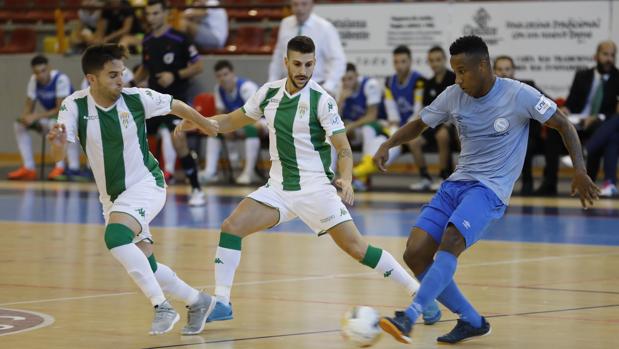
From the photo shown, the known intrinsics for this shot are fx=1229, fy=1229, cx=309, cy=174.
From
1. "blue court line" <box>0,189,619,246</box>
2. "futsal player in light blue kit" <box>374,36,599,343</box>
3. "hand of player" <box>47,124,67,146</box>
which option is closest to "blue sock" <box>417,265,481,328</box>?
"futsal player in light blue kit" <box>374,36,599,343</box>

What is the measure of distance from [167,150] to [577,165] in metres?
12.8

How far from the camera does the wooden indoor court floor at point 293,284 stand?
678cm

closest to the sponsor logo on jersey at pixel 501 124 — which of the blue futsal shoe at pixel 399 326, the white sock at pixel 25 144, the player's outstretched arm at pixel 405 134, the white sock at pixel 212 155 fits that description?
the player's outstretched arm at pixel 405 134

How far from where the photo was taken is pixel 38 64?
758 inches

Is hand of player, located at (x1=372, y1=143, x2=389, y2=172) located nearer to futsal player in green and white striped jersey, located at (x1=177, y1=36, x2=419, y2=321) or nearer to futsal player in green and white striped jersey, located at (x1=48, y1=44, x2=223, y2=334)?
futsal player in green and white striped jersey, located at (x1=177, y1=36, x2=419, y2=321)

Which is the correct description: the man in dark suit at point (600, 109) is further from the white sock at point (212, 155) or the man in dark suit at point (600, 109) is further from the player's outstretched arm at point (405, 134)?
the player's outstretched arm at point (405, 134)

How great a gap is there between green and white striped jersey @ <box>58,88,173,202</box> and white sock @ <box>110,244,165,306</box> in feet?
1.71

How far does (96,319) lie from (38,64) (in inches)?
493

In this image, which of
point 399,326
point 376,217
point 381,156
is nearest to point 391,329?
point 399,326

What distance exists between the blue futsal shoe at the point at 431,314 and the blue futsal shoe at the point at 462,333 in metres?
0.44

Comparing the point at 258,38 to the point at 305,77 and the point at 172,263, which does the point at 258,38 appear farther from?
the point at 305,77

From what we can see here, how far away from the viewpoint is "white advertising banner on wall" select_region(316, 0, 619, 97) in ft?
60.6

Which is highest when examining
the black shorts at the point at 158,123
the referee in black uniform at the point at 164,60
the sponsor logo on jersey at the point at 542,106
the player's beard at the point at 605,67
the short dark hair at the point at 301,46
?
the referee in black uniform at the point at 164,60

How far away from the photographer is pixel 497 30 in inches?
743
